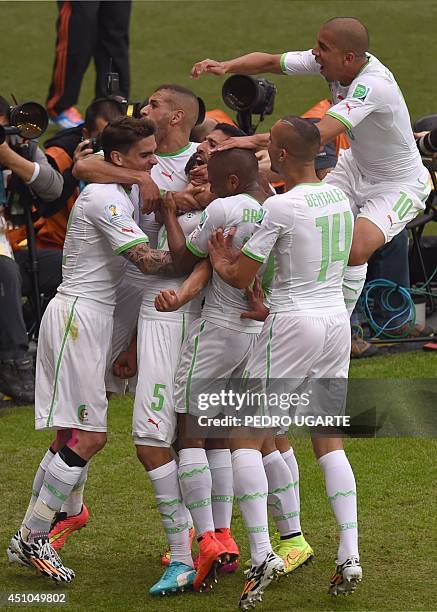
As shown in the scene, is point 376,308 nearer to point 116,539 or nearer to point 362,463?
point 362,463

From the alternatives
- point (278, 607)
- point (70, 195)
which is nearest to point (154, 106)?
point (278, 607)

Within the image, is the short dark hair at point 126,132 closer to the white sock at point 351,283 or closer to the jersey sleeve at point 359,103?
the jersey sleeve at point 359,103

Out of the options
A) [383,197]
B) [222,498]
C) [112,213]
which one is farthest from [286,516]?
[383,197]

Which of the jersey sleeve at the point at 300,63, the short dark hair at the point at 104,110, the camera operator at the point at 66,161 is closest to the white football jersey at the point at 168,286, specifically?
the jersey sleeve at the point at 300,63

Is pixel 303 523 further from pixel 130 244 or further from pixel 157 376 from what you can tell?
pixel 130 244

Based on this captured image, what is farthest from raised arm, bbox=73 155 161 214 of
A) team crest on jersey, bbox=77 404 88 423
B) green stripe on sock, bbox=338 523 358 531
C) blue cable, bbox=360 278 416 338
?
blue cable, bbox=360 278 416 338

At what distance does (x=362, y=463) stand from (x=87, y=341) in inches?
77.2

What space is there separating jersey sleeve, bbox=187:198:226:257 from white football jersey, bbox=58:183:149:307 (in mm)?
217

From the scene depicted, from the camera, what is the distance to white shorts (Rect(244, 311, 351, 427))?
5.21 meters

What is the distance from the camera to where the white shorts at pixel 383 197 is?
626 centimetres

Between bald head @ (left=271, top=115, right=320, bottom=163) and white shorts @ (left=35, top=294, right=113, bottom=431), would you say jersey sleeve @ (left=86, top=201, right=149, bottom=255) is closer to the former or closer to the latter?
white shorts @ (left=35, top=294, right=113, bottom=431)

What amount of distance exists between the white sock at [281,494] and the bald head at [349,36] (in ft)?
6.06

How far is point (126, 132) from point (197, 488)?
57.4 inches

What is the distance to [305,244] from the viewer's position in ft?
16.9
